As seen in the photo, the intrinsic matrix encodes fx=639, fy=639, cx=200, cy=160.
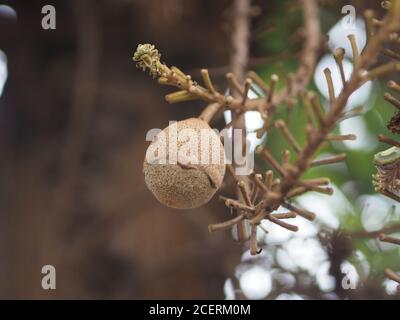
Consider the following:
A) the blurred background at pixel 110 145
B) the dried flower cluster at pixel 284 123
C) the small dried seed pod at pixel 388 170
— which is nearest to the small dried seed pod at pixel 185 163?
the dried flower cluster at pixel 284 123

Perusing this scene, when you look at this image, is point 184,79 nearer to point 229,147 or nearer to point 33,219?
point 229,147

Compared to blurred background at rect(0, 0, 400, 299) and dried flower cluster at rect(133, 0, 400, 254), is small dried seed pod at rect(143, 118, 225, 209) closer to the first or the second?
dried flower cluster at rect(133, 0, 400, 254)

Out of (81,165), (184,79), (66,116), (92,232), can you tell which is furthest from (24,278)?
(184,79)

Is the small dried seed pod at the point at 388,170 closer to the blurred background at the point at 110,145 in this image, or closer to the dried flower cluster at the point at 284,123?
the dried flower cluster at the point at 284,123

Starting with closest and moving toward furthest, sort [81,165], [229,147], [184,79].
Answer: [184,79] < [229,147] < [81,165]
